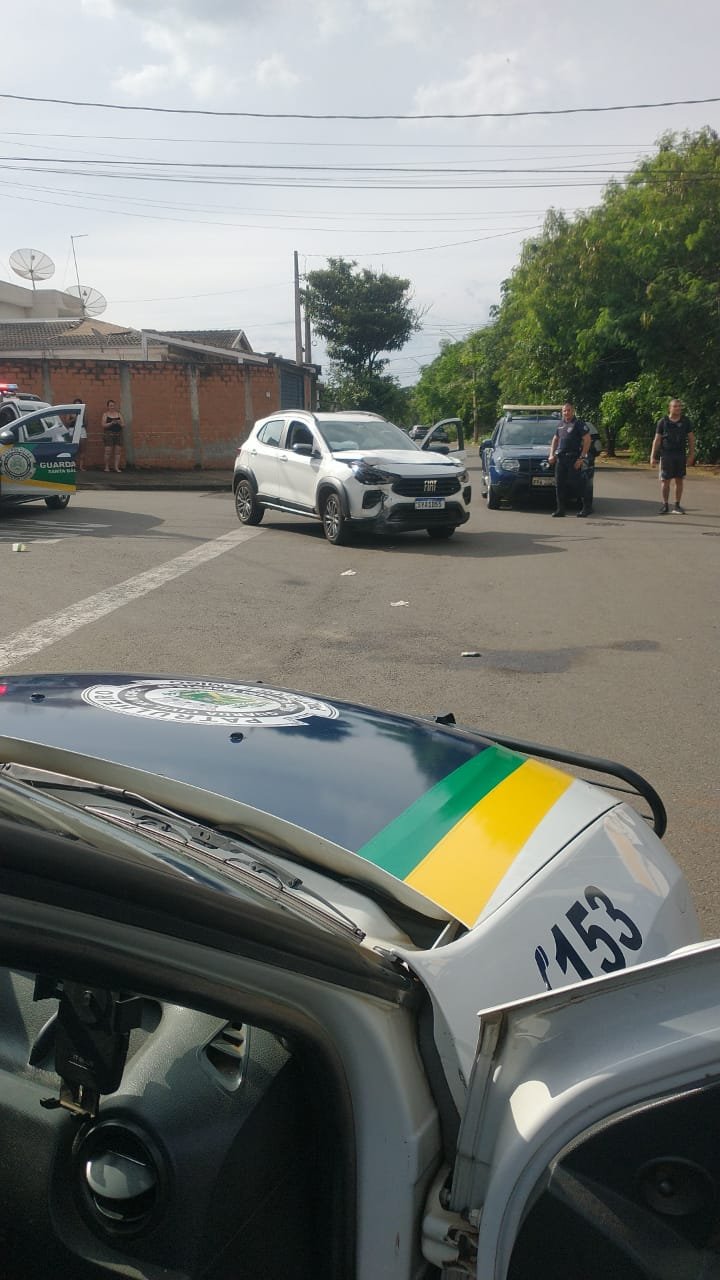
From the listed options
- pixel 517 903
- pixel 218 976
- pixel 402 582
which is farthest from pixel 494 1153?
pixel 402 582

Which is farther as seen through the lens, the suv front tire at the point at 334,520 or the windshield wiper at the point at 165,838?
the suv front tire at the point at 334,520

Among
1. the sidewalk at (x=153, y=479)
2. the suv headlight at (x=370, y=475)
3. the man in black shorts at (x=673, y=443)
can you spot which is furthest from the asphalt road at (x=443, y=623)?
the sidewalk at (x=153, y=479)

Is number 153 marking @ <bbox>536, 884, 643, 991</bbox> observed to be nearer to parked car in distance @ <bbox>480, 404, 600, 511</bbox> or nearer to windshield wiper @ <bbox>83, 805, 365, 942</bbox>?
windshield wiper @ <bbox>83, 805, 365, 942</bbox>

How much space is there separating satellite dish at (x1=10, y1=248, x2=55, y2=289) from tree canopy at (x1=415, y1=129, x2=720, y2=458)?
16.6m

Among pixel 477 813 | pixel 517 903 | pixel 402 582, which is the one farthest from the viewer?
pixel 402 582

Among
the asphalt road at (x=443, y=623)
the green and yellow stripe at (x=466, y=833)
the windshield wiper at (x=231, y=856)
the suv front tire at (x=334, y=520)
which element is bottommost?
the asphalt road at (x=443, y=623)

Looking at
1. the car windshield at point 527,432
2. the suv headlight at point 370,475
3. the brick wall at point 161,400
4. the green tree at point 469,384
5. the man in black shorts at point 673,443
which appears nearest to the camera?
the suv headlight at point 370,475

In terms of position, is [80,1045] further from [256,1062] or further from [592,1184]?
[592,1184]

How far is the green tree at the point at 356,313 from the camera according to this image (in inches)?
2398

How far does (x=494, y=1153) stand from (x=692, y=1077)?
27cm

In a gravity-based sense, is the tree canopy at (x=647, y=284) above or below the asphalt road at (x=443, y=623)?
above

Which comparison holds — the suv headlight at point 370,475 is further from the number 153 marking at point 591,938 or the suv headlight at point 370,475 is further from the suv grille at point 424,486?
the number 153 marking at point 591,938

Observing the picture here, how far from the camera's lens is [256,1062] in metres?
1.62

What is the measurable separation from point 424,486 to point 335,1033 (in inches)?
470
